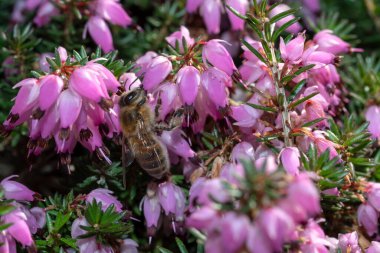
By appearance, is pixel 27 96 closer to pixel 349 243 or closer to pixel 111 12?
pixel 111 12

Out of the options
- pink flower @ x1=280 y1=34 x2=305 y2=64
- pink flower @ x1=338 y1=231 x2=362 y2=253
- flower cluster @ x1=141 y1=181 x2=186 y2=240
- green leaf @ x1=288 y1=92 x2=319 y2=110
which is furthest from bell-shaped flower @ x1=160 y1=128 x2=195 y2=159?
pink flower @ x1=338 y1=231 x2=362 y2=253

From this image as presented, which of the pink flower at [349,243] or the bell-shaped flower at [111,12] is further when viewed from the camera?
the bell-shaped flower at [111,12]

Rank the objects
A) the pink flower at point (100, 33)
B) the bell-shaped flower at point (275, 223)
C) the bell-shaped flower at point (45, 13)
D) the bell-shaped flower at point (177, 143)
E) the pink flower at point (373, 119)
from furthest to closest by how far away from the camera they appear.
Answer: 1. the bell-shaped flower at point (45, 13)
2. the pink flower at point (100, 33)
3. the pink flower at point (373, 119)
4. the bell-shaped flower at point (177, 143)
5. the bell-shaped flower at point (275, 223)

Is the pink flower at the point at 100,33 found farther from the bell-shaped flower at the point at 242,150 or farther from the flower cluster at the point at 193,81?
the bell-shaped flower at the point at 242,150

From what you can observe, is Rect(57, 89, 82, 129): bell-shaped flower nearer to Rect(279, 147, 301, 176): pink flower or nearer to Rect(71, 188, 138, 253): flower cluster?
Rect(71, 188, 138, 253): flower cluster

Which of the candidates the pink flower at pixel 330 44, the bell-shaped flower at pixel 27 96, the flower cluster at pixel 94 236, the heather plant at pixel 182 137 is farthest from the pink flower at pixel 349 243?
the bell-shaped flower at pixel 27 96

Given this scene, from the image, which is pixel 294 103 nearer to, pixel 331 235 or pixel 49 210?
pixel 331 235

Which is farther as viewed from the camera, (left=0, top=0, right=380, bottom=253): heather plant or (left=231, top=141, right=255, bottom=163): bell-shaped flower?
(left=231, top=141, right=255, bottom=163): bell-shaped flower
